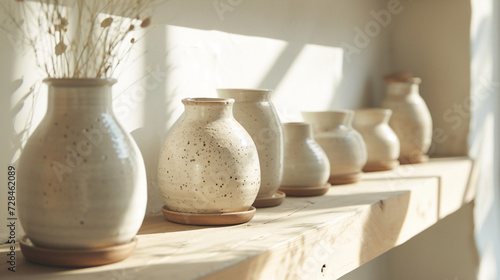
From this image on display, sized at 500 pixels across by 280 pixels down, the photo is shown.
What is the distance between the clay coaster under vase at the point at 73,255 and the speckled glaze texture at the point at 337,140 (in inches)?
33.2

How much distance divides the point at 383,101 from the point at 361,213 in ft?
3.05

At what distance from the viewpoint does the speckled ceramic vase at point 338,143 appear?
5.21 feet

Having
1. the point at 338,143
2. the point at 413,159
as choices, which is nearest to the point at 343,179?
the point at 338,143

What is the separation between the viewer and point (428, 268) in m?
2.22

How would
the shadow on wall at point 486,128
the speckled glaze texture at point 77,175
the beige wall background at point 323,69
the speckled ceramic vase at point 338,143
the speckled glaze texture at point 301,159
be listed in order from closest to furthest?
the speckled glaze texture at point 77,175 → the beige wall background at point 323,69 → the speckled glaze texture at point 301,159 → the speckled ceramic vase at point 338,143 → the shadow on wall at point 486,128

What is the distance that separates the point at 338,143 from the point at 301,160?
8.2 inches

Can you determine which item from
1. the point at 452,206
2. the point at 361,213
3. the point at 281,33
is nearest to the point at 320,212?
the point at 361,213

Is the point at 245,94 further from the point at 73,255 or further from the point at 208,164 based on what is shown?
the point at 73,255

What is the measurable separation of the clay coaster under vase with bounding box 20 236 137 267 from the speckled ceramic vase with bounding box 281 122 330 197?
64 cm

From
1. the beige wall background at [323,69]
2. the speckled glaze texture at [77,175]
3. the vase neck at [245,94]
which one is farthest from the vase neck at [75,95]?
the vase neck at [245,94]

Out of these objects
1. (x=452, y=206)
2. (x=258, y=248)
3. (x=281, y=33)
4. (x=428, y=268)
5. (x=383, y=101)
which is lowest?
(x=428, y=268)

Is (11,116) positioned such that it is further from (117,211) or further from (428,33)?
(428,33)

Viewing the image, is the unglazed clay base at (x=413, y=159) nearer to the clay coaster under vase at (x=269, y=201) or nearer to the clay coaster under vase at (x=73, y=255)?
the clay coaster under vase at (x=269, y=201)

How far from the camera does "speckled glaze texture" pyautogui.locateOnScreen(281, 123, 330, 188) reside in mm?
1419
